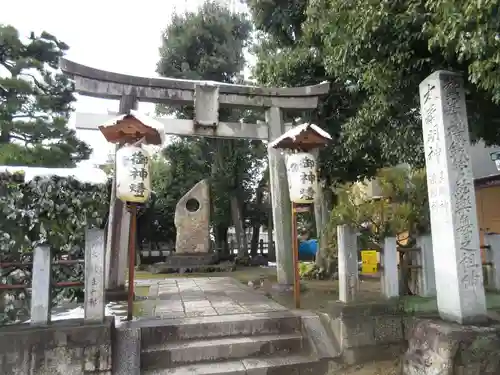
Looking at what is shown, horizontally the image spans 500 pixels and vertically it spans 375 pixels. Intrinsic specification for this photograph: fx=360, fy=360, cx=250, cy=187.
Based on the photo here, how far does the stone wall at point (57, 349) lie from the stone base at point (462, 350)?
3858 millimetres

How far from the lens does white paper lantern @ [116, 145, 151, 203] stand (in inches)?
210

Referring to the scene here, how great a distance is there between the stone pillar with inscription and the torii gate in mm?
3969

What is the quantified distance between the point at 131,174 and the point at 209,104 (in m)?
3.43

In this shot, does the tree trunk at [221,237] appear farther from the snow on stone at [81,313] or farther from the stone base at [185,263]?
the snow on stone at [81,313]

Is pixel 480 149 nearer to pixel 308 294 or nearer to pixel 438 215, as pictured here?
pixel 308 294

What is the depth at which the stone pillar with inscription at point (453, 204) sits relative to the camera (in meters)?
4.27

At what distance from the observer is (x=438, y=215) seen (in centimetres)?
456

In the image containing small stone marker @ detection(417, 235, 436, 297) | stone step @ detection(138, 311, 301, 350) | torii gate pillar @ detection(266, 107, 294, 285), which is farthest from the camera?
torii gate pillar @ detection(266, 107, 294, 285)

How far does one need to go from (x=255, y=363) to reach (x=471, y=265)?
2971 millimetres

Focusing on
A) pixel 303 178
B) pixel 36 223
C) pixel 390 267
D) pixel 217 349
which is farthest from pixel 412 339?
pixel 36 223

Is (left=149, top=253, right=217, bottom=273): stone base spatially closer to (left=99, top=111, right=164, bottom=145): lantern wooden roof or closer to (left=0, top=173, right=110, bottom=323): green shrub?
(left=0, top=173, right=110, bottom=323): green shrub

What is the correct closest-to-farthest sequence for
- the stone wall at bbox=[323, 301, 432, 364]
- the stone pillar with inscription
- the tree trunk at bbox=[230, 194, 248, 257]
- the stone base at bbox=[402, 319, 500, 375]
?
the stone base at bbox=[402, 319, 500, 375]
the stone pillar with inscription
the stone wall at bbox=[323, 301, 432, 364]
the tree trunk at bbox=[230, 194, 248, 257]

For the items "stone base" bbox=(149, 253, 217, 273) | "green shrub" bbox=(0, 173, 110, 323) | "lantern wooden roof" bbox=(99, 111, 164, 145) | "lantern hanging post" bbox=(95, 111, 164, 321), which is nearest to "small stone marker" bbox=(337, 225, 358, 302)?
"lantern hanging post" bbox=(95, 111, 164, 321)

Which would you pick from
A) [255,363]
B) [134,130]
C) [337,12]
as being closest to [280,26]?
[337,12]
